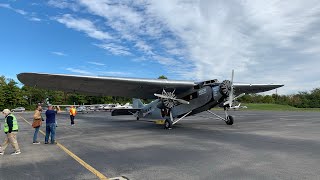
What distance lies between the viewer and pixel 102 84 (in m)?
17.4

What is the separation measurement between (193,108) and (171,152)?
9304 millimetres

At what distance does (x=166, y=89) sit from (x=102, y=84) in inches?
174

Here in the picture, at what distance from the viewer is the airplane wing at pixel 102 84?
15.3 metres

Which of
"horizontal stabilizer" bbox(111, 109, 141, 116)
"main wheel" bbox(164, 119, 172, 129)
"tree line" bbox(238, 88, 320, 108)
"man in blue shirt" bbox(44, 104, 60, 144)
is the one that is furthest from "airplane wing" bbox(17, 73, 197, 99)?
"tree line" bbox(238, 88, 320, 108)

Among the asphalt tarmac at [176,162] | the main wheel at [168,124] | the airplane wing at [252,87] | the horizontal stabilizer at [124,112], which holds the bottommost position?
the asphalt tarmac at [176,162]

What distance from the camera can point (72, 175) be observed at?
6.30 meters

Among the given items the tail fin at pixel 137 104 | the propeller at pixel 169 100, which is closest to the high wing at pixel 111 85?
the propeller at pixel 169 100

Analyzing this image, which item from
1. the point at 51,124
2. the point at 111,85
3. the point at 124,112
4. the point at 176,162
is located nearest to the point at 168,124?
the point at 111,85

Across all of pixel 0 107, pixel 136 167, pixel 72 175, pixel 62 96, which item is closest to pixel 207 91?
pixel 136 167

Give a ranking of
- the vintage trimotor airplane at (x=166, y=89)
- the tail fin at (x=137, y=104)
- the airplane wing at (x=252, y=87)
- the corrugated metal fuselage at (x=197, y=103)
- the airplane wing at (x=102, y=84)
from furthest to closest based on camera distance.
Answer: the tail fin at (x=137, y=104) → the airplane wing at (x=252, y=87) → the corrugated metal fuselage at (x=197, y=103) → the vintage trimotor airplane at (x=166, y=89) → the airplane wing at (x=102, y=84)

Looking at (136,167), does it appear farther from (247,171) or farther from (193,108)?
(193,108)

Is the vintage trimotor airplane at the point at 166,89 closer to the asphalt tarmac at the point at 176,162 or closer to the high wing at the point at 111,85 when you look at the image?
Result: the high wing at the point at 111,85

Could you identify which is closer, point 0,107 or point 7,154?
point 7,154

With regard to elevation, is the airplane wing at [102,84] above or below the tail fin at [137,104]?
above
